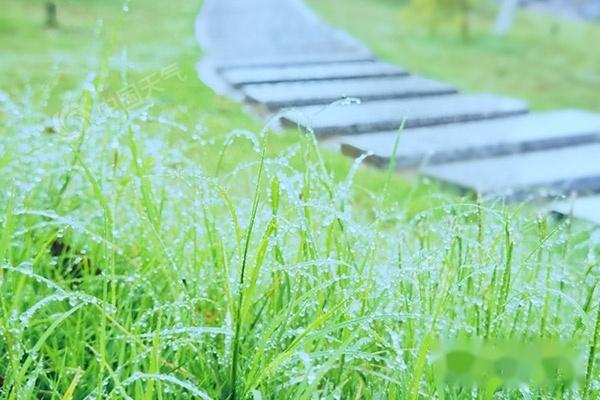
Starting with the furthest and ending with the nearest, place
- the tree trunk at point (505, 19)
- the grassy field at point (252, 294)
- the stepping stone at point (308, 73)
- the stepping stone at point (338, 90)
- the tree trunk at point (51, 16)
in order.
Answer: the tree trunk at point (505, 19)
the tree trunk at point (51, 16)
the stepping stone at point (308, 73)
the stepping stone at point (338, 90)
the grassy field at point (252, 294)

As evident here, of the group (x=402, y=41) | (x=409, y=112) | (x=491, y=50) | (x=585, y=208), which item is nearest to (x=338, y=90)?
(x=409, y=112)

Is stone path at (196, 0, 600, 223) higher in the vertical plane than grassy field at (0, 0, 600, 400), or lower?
higher

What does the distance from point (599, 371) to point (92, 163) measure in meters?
0.82

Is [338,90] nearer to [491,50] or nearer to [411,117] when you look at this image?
[411,117]

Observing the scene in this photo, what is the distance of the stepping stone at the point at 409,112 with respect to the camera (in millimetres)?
2107

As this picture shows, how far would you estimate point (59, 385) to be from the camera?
89 centimetres

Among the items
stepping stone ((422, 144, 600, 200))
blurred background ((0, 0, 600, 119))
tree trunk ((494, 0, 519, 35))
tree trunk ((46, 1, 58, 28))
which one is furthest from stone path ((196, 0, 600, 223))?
tree trunk ((494, 0, 519, 35))

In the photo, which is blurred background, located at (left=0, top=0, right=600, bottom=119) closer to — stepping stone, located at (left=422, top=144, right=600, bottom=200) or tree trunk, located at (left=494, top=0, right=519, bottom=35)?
tree trunk, located at (left=494, top=0, right=519, bottom=35)

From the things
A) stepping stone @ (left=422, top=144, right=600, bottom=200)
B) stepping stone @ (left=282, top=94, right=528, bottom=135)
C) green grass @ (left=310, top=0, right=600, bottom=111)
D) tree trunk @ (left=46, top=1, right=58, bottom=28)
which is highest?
green grass @ (left=310, top=0, right=600, bottom=111)

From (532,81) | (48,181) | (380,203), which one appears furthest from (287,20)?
(380,203)

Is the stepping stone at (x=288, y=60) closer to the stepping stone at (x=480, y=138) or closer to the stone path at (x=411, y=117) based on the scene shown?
the stone path at (x=411, y=117)

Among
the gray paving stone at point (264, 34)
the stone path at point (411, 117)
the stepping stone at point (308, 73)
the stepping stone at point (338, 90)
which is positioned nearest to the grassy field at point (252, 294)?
the stone path at point (411, 117)

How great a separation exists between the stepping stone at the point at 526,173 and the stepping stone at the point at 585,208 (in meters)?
0.06

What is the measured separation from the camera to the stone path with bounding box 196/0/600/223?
210 cm
